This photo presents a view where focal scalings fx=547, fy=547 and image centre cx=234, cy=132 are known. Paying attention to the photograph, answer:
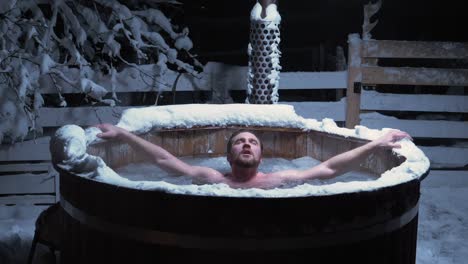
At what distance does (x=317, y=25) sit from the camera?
9234mm

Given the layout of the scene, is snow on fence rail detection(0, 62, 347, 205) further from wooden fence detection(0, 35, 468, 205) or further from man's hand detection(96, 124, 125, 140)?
man's hand detection(96, 124, 125, 140)

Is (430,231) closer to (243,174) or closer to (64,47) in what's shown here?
(243,174)

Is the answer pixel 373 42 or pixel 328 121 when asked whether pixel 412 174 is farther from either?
pixel 373 42

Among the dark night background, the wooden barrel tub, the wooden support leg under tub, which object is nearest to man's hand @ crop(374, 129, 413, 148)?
the wooden barrel tub

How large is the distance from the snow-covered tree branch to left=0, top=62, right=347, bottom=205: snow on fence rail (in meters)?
0.09

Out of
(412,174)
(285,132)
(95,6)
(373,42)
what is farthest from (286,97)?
(412,174)

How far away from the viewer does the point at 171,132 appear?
14.0 feet

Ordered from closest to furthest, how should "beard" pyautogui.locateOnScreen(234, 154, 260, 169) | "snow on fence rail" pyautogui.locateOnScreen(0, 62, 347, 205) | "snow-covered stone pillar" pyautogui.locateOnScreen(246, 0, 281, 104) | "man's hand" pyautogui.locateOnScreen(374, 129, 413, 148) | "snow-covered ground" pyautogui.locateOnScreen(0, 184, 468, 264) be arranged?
"man's hand" pyautogui.locateOnScreen(374, 129, 413, 148)
"beard" pyautogui.locateOnScreen(234, 154, 260, 169)
"snow-covered ground" pyautogui.locateOnScreen(0, 184, 468, 264)
"snow on fence rail" pyautogui.locateOnScreen(0, 62, 347, 205)
"snow-covered stone pillar" pyautogui.locateOnScreen(246, 0, 281, 104)

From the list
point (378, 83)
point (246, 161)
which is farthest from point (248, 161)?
point (378, 83)

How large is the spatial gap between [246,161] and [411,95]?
3489mm

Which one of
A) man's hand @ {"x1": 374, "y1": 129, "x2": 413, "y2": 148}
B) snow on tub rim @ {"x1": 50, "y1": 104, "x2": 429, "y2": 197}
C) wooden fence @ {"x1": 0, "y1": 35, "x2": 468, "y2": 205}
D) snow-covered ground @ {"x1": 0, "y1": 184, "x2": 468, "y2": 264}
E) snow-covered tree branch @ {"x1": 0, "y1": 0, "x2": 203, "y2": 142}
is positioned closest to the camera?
man's hand @ {"x1": 374, "y1": 129, "x2": 413, "y2": 148}

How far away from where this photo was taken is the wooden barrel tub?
6.80ft

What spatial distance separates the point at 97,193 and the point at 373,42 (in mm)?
4647

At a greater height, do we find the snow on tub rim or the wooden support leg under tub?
the snow on tub rim
